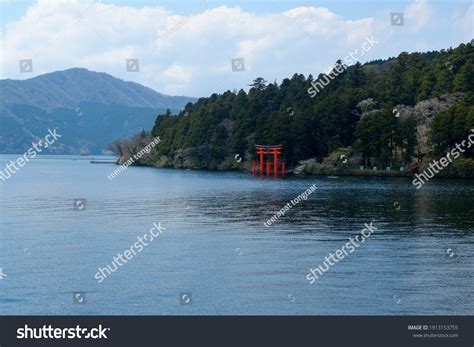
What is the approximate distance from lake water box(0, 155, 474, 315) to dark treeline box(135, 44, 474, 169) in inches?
1660

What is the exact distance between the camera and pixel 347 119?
112 meters

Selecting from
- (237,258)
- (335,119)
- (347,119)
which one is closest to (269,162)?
(335,119)

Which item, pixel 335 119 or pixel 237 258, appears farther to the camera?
pixel 335 119

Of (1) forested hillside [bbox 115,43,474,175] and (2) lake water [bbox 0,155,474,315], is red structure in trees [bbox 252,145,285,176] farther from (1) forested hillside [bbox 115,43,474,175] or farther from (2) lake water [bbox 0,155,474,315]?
(2) lake water [bbox 0,155,474,315]

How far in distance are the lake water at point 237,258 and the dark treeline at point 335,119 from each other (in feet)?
138

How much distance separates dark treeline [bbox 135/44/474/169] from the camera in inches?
3876

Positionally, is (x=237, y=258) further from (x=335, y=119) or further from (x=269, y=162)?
(x=269, y=162)

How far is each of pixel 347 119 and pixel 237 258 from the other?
83830 millimetres

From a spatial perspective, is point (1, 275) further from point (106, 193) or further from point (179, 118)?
point (179, 118)

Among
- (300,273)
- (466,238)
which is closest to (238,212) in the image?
(466,238)

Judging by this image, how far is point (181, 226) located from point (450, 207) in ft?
65.7

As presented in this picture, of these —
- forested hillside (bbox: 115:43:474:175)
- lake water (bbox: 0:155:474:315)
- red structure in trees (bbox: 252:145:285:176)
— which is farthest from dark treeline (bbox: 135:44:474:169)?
lake water (bbox: 0:155:474:315)

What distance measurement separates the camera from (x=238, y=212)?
48.7 metres

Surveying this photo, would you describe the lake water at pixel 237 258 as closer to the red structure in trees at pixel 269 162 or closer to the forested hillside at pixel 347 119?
the forested hillside at pixel 347 119
